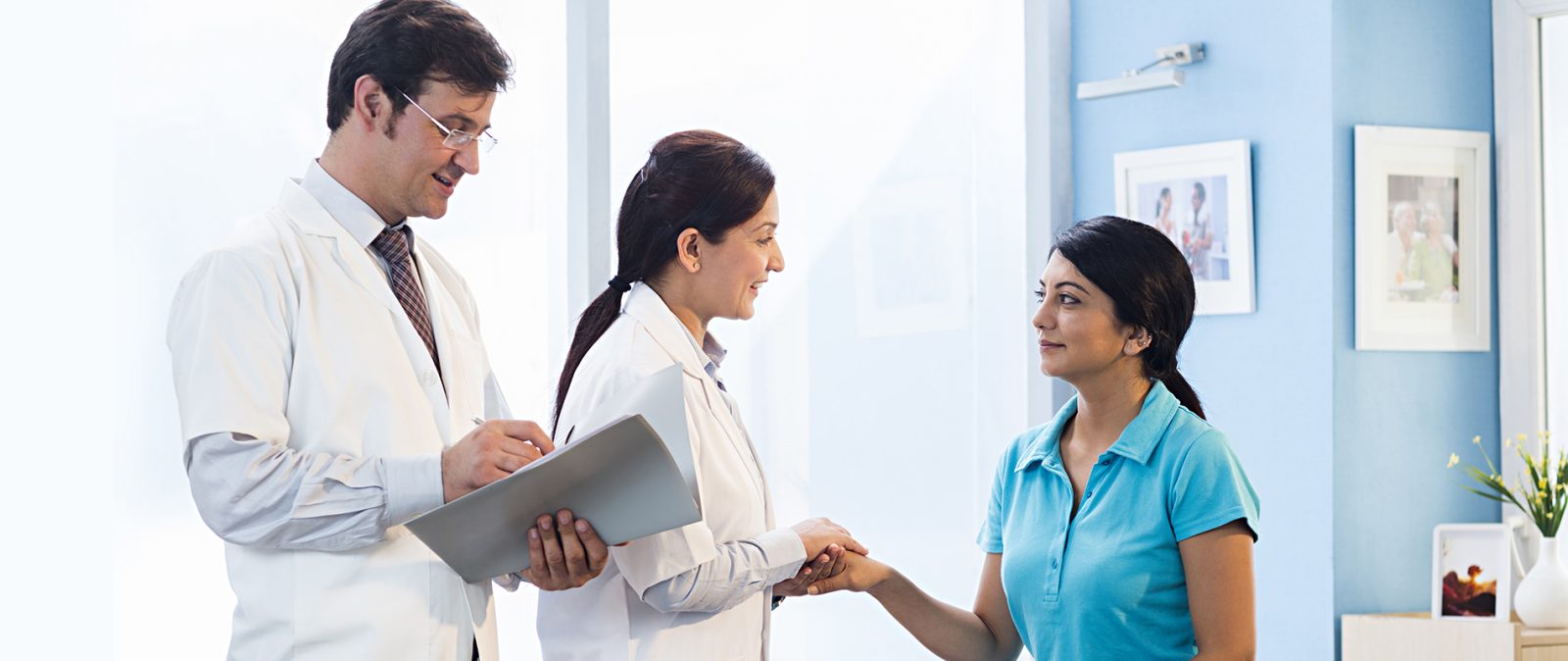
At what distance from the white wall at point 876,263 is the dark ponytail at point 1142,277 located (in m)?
1.19

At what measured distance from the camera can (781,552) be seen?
6.10 feet

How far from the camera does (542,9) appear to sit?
2.83 meters

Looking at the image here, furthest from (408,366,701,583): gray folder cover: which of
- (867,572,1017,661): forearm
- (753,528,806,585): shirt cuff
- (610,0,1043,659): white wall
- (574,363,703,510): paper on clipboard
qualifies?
(610,0,1043,659): white wall

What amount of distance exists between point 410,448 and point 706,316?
0.52 m

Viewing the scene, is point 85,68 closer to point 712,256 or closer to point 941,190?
point 712,256

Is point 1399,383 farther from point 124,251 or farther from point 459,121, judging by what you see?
point 124,251

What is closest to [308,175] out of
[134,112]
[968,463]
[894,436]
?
[134,112]

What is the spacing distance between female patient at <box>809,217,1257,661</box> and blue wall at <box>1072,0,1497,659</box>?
1.58 meters

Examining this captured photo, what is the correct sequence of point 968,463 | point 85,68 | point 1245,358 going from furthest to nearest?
1. point 968,463
2. point 1245,358
3. point 85,68

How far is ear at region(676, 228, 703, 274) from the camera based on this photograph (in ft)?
6.44

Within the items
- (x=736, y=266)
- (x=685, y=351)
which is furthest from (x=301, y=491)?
(x=736, y=266)

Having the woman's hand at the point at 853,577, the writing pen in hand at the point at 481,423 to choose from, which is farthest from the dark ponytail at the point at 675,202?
the woman's hand at the point at 853,577

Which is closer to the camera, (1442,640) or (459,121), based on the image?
(459,121)

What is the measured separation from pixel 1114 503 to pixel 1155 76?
211 centimetres
